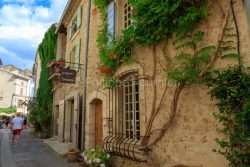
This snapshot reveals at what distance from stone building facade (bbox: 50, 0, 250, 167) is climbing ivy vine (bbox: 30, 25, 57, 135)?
20.0ft

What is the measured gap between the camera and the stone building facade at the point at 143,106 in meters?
4.08

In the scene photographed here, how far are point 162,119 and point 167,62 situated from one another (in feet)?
3.98

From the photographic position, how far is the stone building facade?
408cm

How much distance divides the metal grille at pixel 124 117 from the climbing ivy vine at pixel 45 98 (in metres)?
9.24

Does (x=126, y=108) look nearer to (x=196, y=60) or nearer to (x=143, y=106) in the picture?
(x=143, y=106)

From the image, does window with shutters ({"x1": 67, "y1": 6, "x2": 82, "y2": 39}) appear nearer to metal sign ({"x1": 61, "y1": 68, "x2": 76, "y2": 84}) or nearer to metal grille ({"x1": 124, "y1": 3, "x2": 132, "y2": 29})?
metal sign ({"x1": 61, "y1": 68, "x2": 76, "y2": 84})

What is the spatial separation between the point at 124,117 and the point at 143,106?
113 cm

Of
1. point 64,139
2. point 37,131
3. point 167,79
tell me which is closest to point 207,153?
point 167,79

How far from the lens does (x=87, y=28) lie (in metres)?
9.01

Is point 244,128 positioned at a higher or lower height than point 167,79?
lower

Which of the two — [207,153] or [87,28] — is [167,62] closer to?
[207,153]

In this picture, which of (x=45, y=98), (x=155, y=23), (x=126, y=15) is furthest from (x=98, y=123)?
(x=45, y=98)

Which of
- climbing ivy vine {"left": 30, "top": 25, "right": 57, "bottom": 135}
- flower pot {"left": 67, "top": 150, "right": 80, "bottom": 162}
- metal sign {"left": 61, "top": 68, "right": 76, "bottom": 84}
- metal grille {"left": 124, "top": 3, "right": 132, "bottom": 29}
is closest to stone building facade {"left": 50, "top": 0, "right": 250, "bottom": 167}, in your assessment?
metal grille {"left": 124, "top": 3, "right": 132, "bottom": 29}

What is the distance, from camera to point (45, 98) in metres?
16.1
